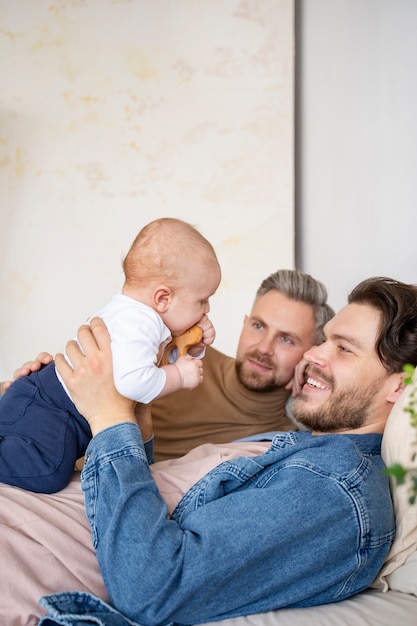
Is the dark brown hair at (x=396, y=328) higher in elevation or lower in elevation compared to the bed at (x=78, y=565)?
higher

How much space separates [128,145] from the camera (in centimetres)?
378

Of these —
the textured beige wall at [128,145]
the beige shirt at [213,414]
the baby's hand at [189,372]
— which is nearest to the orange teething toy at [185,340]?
the baby's hand at [189,372]

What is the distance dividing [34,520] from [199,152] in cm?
260

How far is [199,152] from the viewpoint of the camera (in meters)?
3.74

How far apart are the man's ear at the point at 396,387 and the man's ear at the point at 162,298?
625 mm

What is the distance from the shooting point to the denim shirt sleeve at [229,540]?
133 cm

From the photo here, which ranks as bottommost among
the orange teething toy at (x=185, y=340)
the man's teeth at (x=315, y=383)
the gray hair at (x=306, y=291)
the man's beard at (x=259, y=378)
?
the man's beard at (x=259, y=378)

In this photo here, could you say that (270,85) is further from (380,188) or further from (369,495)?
(369,495)

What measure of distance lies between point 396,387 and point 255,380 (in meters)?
0.78

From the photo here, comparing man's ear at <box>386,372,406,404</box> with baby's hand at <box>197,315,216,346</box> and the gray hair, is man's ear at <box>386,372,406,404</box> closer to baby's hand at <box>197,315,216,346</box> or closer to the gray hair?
baby's hand at <box>197,315,216,346</box>

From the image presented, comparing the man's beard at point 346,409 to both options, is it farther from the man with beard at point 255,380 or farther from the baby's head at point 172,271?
the man with beard at point 255,380

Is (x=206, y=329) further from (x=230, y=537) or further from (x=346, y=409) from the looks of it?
(x=230, y=537)

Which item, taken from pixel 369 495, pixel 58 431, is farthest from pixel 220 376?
pixel 369 495

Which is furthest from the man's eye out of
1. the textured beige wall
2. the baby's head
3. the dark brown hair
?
the textured beige wall
